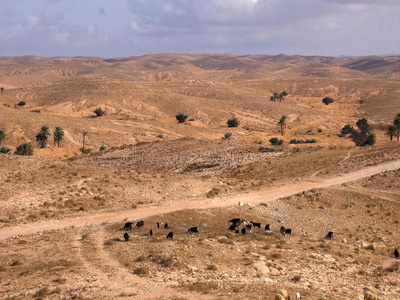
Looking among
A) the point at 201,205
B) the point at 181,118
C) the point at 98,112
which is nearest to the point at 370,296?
the point at 201,205

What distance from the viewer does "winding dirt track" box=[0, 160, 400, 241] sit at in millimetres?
17828

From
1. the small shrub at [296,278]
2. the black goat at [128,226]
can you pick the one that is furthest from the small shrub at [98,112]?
the small shrub at [296,278]

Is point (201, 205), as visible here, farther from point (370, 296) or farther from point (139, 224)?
point (370, 296)

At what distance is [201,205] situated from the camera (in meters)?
21.9

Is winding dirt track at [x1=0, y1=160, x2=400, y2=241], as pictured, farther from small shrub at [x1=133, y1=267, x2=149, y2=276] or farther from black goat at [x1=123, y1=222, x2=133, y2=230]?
small shrub at [x1=133, y1=267, x2=149, y2=276]

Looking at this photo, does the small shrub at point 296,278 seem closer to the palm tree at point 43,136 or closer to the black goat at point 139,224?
the black goat at point 139,224

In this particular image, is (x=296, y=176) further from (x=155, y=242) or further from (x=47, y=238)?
(x=47, y=238)

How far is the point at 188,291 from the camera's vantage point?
10984mm

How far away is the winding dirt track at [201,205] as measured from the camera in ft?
58.5

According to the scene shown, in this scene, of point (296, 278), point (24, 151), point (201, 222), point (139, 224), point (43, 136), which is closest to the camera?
point (296, 278)

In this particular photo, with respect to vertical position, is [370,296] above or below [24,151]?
above

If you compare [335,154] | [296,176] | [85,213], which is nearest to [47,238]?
[85,213]

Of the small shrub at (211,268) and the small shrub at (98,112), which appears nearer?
the small shrub at (211,268)

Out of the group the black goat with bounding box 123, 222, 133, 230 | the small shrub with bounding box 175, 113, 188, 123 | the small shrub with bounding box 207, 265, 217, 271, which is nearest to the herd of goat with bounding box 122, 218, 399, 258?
the black goat with bounding box 123, 222, 133, 230
